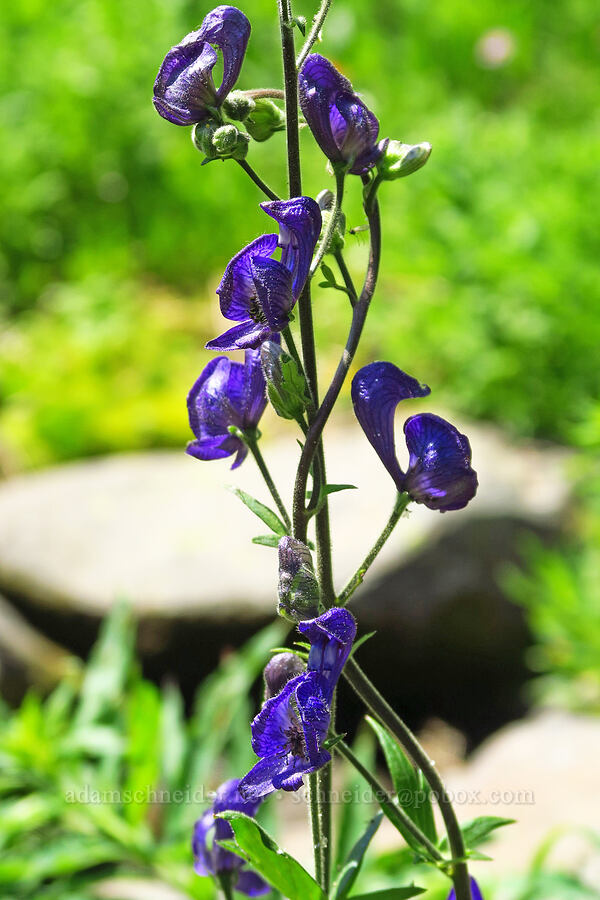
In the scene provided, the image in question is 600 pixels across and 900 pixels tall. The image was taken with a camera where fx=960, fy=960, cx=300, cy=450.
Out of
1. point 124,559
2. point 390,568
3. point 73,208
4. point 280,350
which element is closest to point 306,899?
point 280,350

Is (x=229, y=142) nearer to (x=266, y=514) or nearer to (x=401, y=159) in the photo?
(x=401, y=159)

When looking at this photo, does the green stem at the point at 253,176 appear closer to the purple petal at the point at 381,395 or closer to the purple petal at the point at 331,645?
the purple petal at the point at 381,395

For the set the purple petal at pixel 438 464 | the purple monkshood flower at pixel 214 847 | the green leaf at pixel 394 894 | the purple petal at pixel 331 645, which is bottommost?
the green leaf at pixel 394 894

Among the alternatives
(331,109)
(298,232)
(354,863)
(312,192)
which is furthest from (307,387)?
(312,192)

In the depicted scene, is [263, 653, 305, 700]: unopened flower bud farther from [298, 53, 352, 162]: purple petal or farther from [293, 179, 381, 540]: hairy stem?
[298, 53, 352, 162]: purple petal

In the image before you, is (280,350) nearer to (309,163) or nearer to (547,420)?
(547,420)

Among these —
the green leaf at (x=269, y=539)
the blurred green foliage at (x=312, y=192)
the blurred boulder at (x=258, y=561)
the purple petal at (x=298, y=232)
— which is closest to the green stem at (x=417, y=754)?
the green leaf at (x=269, y=539)
